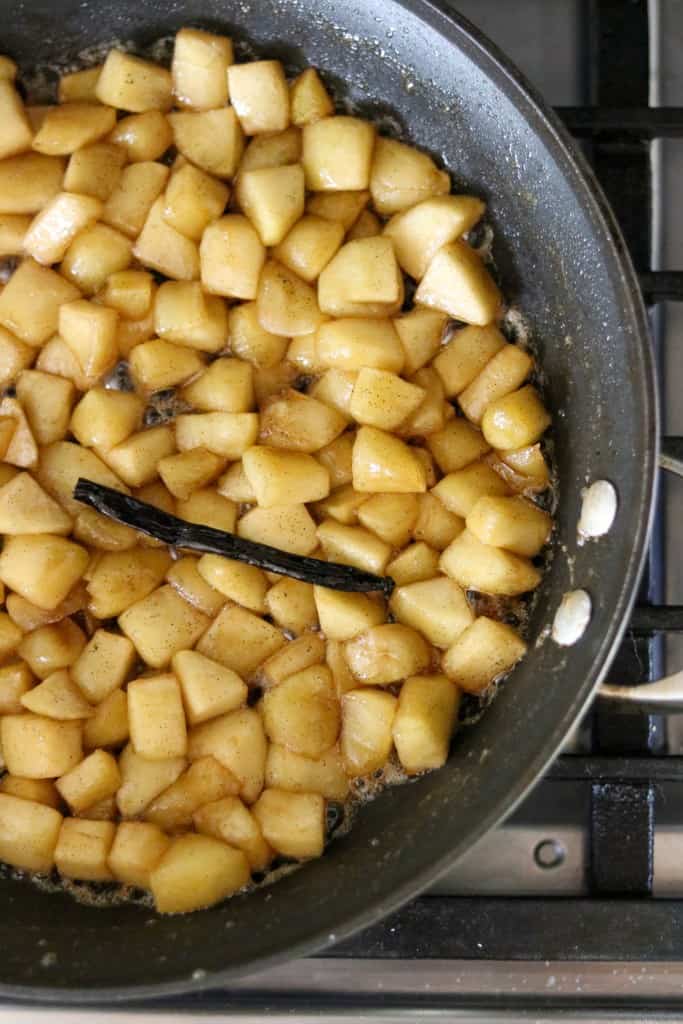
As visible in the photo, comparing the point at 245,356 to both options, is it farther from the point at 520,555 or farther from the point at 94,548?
the point at 520,555

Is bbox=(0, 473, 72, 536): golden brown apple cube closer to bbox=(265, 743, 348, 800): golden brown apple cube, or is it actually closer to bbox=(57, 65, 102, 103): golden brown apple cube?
bbox=(265, 743, 348, 800): golden brown apple cube

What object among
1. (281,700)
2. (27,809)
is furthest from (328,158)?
(27,809)

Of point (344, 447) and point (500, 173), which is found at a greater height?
point (500, 173)

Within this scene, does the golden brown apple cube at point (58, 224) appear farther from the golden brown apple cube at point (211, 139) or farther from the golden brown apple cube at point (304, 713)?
the golden brown apple cube at point (304, 713)

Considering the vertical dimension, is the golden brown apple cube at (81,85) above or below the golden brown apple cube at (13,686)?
above

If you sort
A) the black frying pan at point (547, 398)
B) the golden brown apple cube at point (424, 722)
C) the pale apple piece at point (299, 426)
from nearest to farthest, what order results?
the black frying pan at point (547, 398), the golden brown apple cube at point (424, 722), the pale apple piece at point (299, 426)

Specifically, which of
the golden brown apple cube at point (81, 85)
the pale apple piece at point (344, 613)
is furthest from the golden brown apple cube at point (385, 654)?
the golden brown apple cube at point (81, 85)
